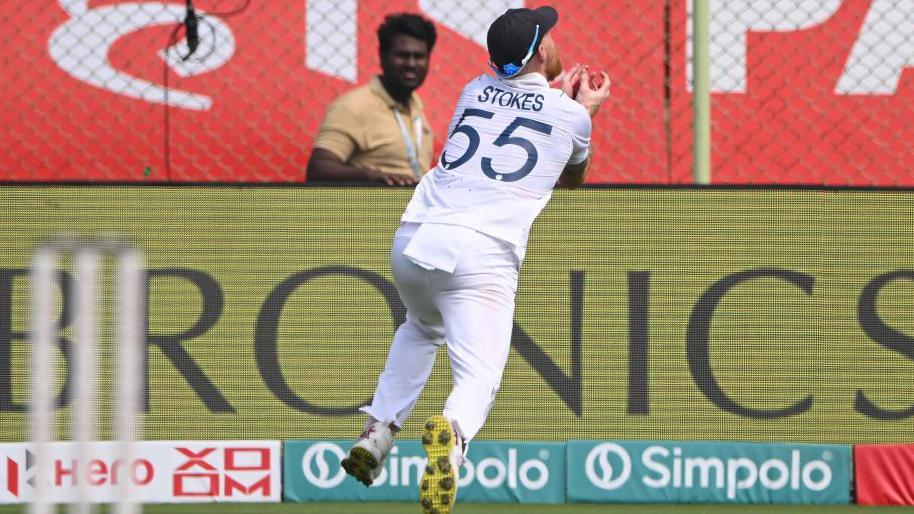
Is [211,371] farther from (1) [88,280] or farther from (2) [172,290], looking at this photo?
(1) [88,280]

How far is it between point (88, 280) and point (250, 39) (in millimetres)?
4084

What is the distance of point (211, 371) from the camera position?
21.9ft

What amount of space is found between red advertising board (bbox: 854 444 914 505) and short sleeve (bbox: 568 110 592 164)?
223 centimetres

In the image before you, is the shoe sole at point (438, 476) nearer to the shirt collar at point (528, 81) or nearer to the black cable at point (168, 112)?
the shirt collar at point (528, 81)

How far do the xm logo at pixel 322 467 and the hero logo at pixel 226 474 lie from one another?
173mm

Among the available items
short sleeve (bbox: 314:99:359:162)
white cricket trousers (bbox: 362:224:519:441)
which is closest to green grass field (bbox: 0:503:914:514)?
white cricket trousers (bbox: 362:224:519:441)

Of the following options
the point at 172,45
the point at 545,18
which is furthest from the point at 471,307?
the point at 172,45

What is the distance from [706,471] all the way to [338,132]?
7.82 feet

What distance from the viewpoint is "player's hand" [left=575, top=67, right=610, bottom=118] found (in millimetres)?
5438

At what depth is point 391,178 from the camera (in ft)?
22.6

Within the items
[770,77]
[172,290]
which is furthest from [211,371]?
[770,77]

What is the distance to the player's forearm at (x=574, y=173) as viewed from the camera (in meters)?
5.48

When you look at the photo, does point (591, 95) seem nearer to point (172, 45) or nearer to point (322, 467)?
point (322, 467)

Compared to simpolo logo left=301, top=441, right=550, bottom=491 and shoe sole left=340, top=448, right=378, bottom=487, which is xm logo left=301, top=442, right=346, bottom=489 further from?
shoe sole left=340, top=448, right=378, bottom=487
